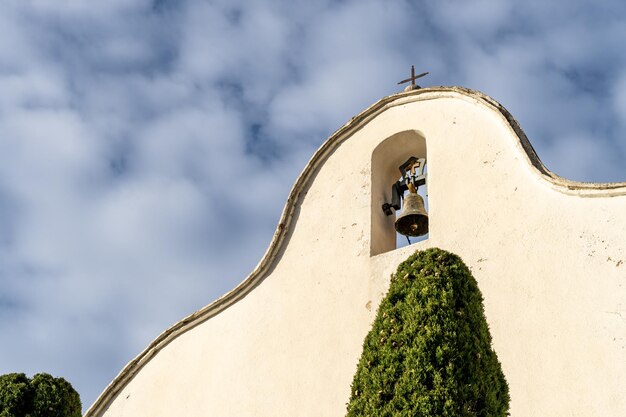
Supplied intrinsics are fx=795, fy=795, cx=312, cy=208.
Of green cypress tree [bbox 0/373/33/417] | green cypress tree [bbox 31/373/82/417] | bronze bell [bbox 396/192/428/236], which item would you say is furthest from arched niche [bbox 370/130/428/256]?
green cypress tree [bbox 0/373/33/417]

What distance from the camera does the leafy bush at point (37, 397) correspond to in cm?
741

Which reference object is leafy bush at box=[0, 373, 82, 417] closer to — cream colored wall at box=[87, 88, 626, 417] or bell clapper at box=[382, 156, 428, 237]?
cream colored wall at box=[87, 88, 626, 417]

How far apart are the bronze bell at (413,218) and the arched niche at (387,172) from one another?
6.6 inches

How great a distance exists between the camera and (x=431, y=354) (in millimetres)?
4879

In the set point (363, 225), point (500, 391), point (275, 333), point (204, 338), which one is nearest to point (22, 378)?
point (204, 338)

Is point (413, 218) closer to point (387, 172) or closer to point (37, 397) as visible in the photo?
point (387, 172)

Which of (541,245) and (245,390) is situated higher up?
(541,245)

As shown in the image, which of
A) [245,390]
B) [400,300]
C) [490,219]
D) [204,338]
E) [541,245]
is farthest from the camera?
[204,338]

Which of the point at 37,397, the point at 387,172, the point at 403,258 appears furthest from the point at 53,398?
the point at 387,172

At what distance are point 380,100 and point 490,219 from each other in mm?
2091

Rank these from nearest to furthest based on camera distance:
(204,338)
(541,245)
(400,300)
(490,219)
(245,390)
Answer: (400,300) < (541,245) < (490,219) < (245,390) < (204,338)

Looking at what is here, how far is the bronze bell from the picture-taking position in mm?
7590

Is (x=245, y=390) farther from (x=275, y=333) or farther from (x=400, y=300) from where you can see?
(x=400, y=300)

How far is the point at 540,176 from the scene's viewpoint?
6664 mm
